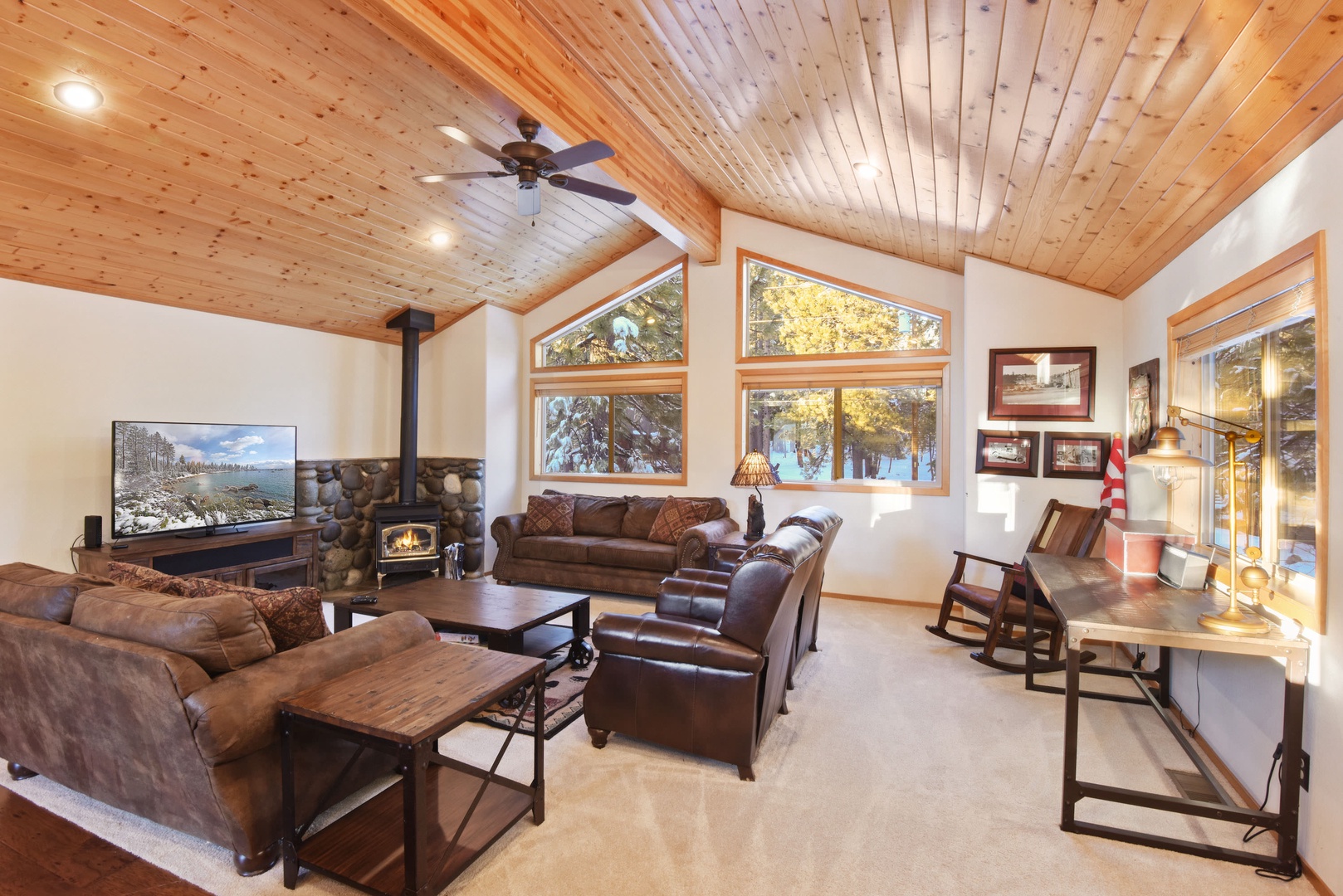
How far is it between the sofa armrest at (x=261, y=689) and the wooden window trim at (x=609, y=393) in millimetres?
4118

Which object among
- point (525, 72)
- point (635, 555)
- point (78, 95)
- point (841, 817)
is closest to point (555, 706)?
point (841, 817)

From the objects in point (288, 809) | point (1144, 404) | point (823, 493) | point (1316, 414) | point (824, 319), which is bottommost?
point (288, 809)

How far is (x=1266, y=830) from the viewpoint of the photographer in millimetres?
2291

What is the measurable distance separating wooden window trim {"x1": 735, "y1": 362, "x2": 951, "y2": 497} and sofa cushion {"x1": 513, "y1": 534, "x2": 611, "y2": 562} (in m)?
1.60

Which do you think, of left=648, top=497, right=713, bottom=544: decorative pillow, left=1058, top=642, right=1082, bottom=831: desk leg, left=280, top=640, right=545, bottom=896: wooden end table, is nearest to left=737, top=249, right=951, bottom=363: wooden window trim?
left=648, top=497, right=713, bottom=544: decorative pillow

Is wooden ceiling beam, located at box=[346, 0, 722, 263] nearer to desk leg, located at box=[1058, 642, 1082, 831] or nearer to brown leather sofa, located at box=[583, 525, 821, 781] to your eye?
brown leather sofa, located at box=[583, 525, 821, 781]

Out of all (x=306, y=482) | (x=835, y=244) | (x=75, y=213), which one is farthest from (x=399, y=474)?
(x=835, y=244)

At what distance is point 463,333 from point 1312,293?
6194mm

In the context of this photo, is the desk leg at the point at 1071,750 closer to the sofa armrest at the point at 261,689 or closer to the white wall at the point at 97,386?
the sofa armrest at the point at 261,689

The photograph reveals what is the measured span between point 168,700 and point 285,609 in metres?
0.44

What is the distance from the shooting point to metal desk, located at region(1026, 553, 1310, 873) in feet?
6.88

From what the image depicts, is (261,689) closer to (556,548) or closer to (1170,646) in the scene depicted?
(1170,646)

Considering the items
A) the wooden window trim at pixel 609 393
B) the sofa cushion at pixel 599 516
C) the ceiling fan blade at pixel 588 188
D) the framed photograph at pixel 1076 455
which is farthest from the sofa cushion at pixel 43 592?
the framed photograph at pixel 1076 455

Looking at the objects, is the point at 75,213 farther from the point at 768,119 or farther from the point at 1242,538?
the point at 1242,538
